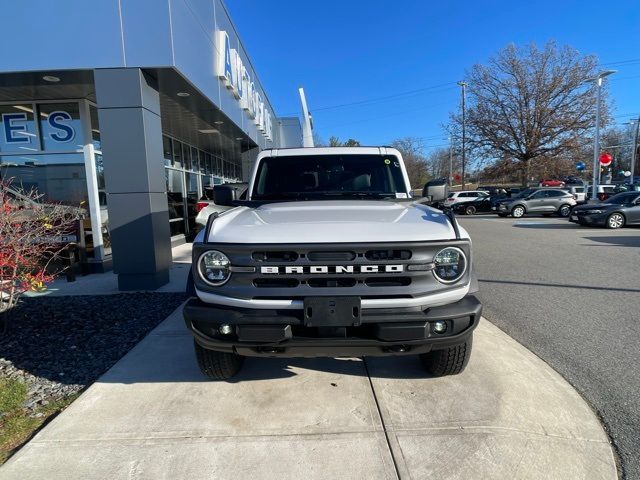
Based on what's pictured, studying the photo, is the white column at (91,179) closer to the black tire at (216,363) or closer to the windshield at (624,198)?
the black tire at (216,363)

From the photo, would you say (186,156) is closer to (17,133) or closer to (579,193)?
(17,133)

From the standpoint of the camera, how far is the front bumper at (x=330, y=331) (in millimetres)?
2602

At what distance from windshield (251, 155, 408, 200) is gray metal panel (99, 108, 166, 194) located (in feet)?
8.88

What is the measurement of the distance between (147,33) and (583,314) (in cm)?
706

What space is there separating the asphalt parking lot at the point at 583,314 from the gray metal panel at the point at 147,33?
19.3 ft

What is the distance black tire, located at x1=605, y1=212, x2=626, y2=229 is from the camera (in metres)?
15.7

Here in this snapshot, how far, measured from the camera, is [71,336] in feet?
14.9

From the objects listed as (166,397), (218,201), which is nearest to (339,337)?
(166,397)

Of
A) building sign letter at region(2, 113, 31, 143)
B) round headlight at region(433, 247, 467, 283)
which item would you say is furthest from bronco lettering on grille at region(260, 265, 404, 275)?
building sign letter at region(2, 113, 31, 143)

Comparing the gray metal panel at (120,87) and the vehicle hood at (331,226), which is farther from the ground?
the gray metal panel at (120,87)

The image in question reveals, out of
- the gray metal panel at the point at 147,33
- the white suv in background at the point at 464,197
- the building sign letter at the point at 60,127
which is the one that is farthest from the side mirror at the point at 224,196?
the white suv in background at the point at 464,197

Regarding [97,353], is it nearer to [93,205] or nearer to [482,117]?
[93,205]

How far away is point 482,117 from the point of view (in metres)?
34.3

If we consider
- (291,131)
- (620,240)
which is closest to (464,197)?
(291,131)
